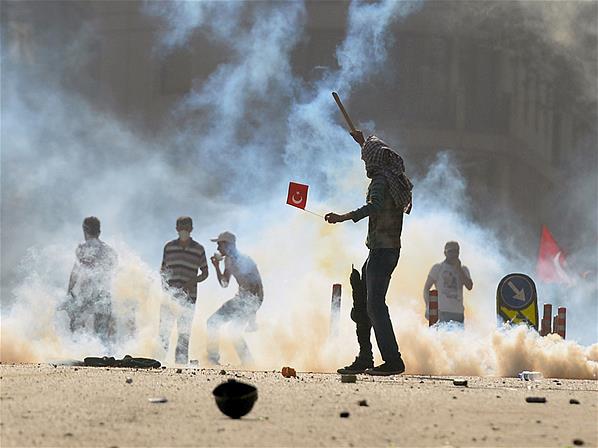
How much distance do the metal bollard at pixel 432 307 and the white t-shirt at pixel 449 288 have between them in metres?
0.18

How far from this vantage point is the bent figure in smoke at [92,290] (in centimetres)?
1495

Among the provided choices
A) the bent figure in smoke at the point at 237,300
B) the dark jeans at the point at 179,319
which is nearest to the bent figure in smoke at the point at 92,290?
the dark jeans at the point at 179,319

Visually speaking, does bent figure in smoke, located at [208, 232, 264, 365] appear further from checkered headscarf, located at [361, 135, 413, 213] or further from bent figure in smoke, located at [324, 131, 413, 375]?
checkered headscarf, located at [361, 135, 413, 213]

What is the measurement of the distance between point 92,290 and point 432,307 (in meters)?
3.65

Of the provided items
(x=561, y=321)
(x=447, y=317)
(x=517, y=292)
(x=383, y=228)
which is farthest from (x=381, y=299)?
(x=561, y=321)

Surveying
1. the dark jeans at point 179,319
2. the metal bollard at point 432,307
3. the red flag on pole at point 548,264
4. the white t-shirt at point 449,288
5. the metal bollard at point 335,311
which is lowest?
the dark jeans at point 179,319

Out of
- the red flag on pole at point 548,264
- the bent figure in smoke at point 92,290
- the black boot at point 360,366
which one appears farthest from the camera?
the red flag on pole at point 548,264

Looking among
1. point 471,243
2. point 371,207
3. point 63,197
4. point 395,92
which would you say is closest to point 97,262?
point 371,207

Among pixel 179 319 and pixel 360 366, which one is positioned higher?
pixel 179 319

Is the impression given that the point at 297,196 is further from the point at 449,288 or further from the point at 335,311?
the point at 449,288

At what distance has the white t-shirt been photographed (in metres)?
16.8

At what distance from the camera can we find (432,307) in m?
16.5

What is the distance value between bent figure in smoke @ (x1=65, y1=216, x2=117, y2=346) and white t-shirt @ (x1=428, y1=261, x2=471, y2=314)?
3672 mm

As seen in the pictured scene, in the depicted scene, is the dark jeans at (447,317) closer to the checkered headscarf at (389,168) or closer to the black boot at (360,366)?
the black boot at (360,366)
